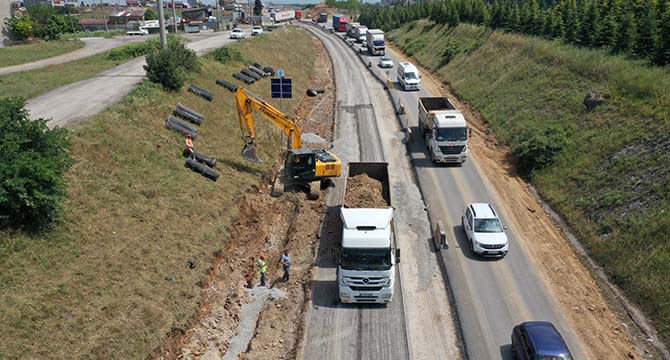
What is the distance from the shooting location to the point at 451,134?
34.5 meters

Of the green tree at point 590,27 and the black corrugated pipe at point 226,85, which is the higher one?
the green tree at point 590,27

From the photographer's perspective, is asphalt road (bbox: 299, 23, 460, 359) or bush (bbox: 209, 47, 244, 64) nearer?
asphalt road (bbox: 299, 23, 460, 359)

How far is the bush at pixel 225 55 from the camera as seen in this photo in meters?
50.8

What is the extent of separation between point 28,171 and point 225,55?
3569 centimetres

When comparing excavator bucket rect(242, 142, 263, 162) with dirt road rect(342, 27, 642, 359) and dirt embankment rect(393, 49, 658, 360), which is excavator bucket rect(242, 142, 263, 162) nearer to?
dirt road rect(342, 27, 642, 359)

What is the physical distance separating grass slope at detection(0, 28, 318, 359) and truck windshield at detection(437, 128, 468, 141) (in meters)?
12.5

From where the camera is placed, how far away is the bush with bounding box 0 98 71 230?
58.4 feet

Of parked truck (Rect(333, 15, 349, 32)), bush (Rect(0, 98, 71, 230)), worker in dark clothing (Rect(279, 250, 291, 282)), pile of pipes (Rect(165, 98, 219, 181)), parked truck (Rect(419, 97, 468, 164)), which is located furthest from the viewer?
parked truck (Rect(333, 15, 349, 32))

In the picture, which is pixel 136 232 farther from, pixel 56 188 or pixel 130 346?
pixel 130 346

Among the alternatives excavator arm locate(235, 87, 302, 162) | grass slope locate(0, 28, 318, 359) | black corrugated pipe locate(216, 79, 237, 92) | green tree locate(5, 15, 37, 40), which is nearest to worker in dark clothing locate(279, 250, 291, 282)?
grass slope locate(0, 28, 318, 359)

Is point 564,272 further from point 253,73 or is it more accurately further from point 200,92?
point 253,73

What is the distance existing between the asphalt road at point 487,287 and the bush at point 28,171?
17117mm

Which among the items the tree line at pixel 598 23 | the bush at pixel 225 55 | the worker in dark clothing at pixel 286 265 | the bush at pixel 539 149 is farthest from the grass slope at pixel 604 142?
the bush at pixel 225 55

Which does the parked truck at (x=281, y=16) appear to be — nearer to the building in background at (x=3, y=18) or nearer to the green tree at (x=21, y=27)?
the green tree at (x=21, y=27)
